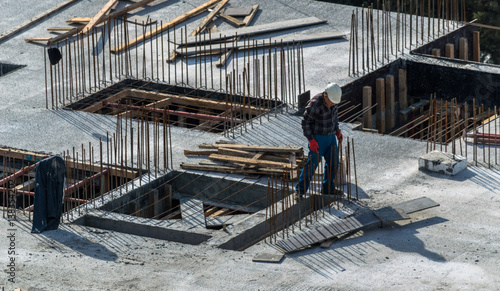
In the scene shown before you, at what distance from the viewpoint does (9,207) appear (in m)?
17.8

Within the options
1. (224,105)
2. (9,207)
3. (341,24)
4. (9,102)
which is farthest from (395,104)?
(9,207)

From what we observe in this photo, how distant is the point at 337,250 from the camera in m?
15.7

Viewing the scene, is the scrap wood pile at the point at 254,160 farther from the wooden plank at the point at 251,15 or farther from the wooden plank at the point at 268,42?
the wooden plank at the point at 251,15

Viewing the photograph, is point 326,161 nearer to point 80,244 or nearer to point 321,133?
point 321,133

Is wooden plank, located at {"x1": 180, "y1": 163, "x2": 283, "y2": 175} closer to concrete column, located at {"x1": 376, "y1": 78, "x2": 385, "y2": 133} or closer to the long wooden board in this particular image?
the long wooden board

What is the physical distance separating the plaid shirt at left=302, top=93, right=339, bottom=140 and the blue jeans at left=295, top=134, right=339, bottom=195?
139 mm

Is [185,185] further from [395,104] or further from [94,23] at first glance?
[94,23]

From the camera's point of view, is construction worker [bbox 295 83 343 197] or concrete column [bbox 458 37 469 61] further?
concrete column [bbox 458 37 469 61]

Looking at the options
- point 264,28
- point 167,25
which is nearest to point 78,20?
point 167,25

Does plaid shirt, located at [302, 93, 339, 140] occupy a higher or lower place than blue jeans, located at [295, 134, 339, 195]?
higher

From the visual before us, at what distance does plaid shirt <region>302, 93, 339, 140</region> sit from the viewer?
16969 millimetres

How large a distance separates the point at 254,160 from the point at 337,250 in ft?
11.4

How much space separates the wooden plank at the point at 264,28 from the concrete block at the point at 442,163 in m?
9.36

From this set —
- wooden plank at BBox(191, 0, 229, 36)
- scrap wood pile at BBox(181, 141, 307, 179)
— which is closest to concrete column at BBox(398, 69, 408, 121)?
wooden plank at BBox(191, 0, 229, 36)
